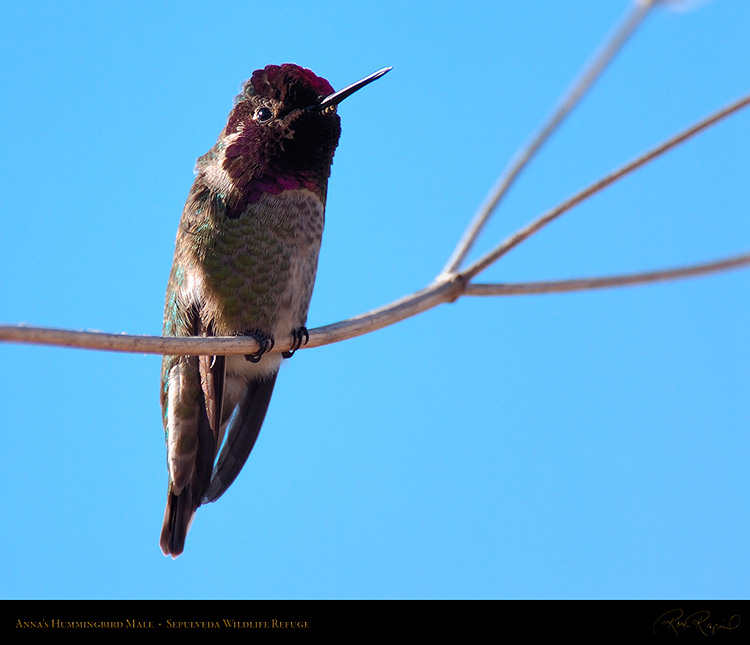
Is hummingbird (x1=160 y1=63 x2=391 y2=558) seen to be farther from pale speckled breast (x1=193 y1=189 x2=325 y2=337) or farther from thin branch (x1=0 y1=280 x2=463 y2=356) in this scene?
thin branch (x1=0 y1=280 x2=463 y2=356)

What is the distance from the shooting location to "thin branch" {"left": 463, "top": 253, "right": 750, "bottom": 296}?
6.44ft

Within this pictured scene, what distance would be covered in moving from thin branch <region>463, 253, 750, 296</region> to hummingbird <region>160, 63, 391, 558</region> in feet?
5.96

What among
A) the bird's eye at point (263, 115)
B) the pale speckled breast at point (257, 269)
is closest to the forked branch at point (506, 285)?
the pale speckled breast at point (257, 269)

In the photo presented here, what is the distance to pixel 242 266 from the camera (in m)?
4.18

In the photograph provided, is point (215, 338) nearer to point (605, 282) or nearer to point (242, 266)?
point (605, 282)

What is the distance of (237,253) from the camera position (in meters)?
4.17

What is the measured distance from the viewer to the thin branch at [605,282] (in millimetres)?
1962
